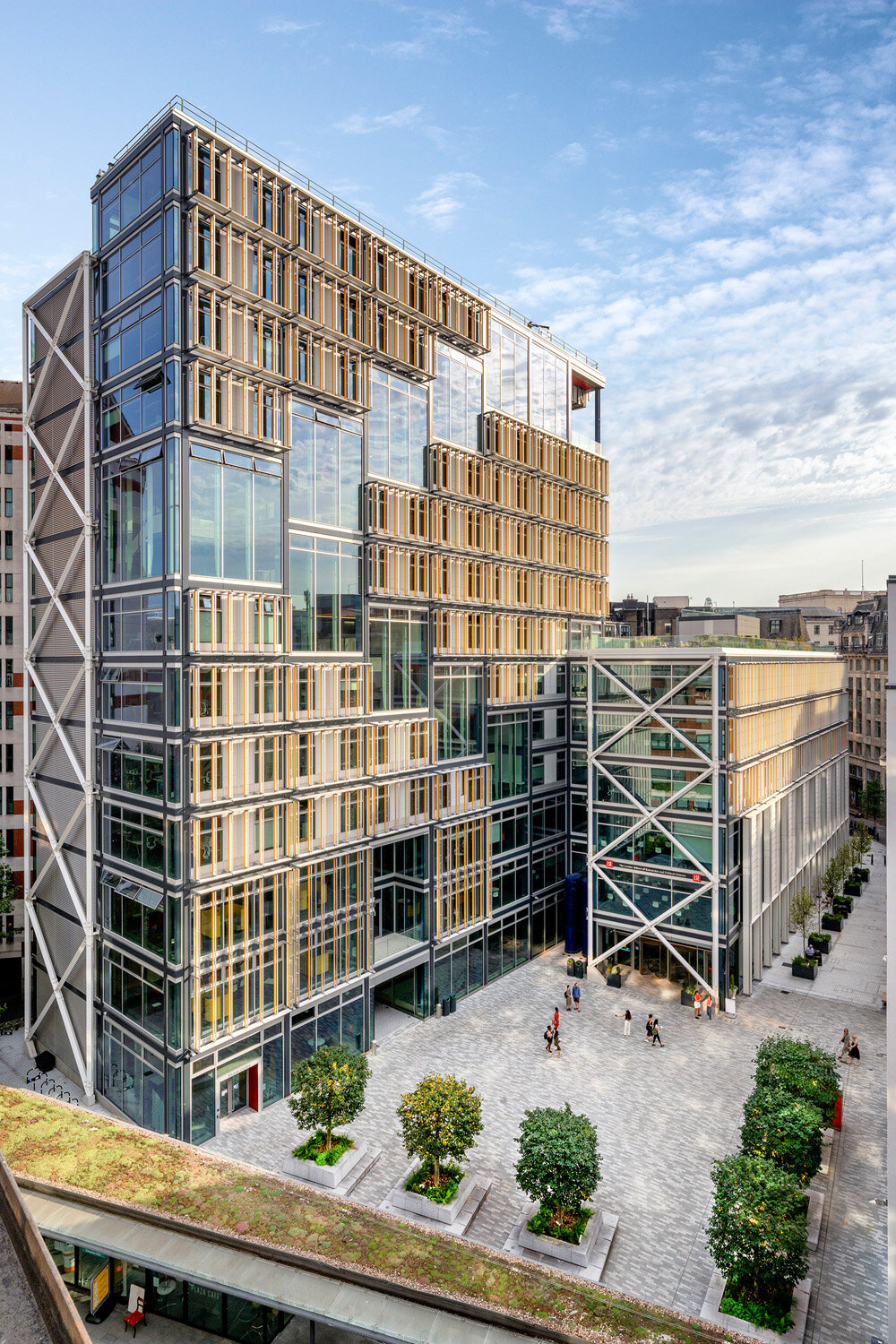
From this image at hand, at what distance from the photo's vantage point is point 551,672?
48531mm

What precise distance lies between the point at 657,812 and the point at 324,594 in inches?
853

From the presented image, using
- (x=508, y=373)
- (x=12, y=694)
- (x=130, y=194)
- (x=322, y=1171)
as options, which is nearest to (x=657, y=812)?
(x=322, y=1171)

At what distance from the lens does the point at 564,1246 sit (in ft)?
72.8

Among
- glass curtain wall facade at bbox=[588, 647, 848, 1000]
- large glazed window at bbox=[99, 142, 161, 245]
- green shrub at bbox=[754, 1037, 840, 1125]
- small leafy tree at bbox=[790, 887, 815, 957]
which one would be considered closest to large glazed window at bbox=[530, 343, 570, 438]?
glass curtain wall facade at bbox=[588, 647, 848, 1000]

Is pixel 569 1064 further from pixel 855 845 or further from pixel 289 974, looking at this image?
pixel 855 845

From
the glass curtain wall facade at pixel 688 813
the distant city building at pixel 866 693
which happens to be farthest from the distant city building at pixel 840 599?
the glass curtain wall facade at pixel 688 813

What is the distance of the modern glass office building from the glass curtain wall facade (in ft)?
21.4

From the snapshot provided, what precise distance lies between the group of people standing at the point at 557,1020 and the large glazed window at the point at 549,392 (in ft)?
107

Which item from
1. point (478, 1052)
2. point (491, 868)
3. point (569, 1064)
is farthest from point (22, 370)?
point (569, 1064)

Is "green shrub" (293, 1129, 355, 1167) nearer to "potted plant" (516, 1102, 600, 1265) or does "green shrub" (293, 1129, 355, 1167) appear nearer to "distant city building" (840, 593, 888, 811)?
"potted plant" (516, 1102, 600, 1265)

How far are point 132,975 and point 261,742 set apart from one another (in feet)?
33.3

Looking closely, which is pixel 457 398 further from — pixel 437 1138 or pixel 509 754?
pixel 437 1138

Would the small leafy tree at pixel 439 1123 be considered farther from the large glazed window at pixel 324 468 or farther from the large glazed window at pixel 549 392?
the large glazed window at pixel 549 392

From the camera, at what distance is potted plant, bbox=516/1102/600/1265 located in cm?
2222
